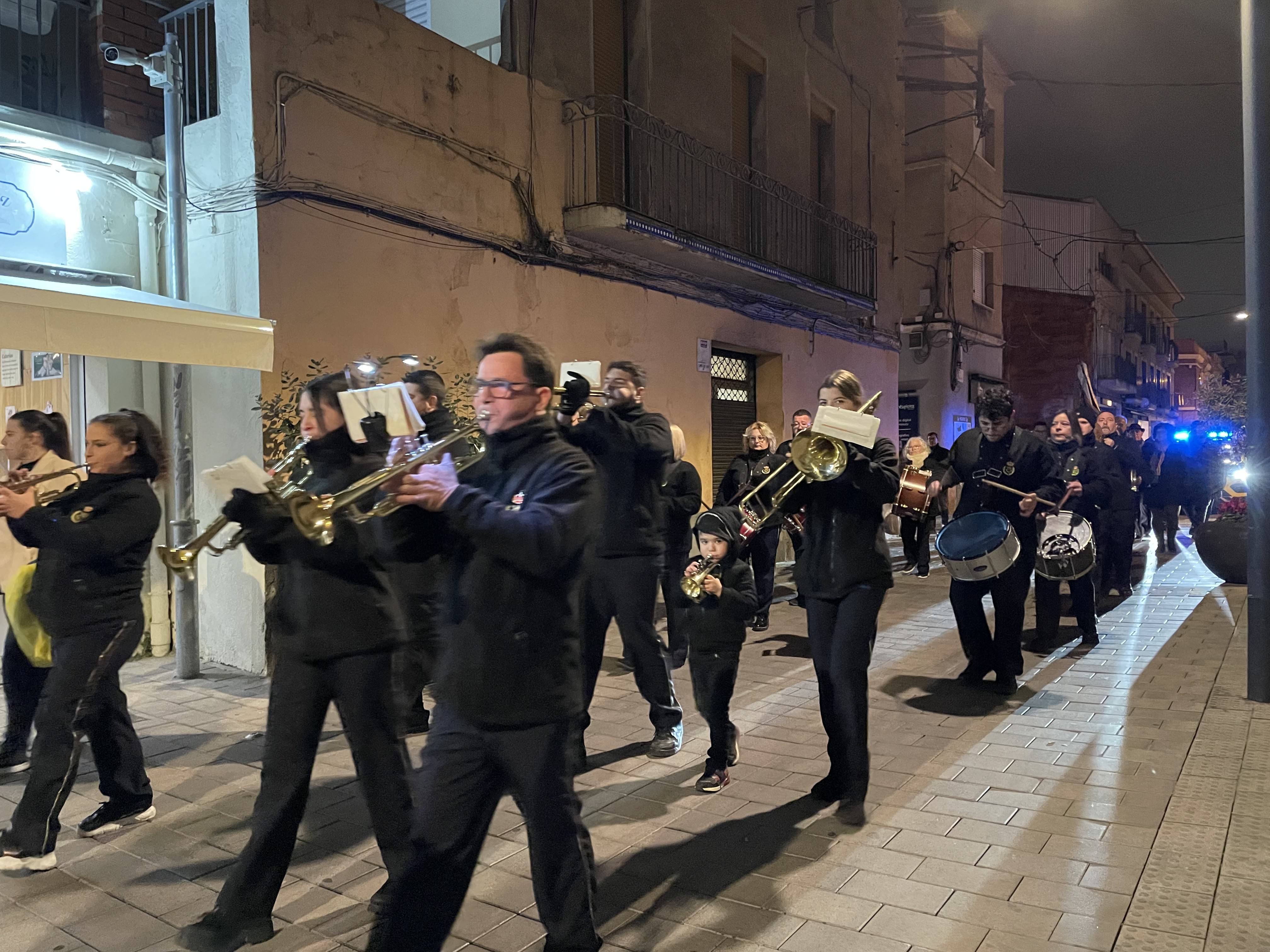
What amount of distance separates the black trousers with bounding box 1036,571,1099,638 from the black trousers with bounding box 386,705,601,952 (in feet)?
20.1

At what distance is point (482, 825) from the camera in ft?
8.41

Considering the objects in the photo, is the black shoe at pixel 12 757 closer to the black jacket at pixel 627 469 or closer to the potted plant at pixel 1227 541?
the black jacket at pixel 627 469

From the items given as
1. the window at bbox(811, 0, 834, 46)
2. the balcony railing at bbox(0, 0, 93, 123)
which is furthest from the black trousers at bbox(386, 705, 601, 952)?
the window at bbox(811, 0, 834, 46)

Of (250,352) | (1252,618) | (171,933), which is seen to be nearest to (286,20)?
(250,352)

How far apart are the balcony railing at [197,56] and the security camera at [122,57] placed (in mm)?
1029

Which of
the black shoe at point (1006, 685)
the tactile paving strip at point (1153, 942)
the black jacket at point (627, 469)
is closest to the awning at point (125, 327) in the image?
the black jacket at point (627, 469)

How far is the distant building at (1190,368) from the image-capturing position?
70.1 m

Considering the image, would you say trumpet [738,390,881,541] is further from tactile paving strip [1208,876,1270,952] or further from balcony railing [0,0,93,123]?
balcony railing [0,0,93,123]

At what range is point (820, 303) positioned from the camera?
14789 millimetres

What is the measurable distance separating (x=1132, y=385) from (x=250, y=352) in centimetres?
4246

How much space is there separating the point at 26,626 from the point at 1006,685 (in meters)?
5.72

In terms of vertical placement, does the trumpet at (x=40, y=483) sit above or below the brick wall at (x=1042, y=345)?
below

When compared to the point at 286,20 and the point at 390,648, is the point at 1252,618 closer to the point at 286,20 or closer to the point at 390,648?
the point at 390,648

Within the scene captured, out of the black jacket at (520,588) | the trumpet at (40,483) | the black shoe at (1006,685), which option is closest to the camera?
the black jacket at (520,588)
